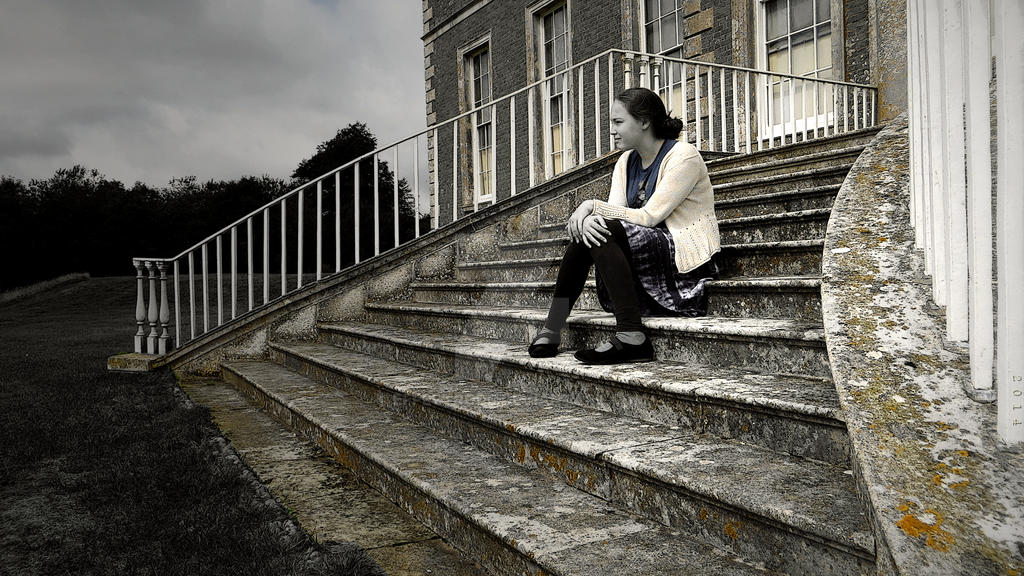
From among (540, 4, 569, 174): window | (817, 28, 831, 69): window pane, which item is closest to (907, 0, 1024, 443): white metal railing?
(817, 28, 831, 69): window pane

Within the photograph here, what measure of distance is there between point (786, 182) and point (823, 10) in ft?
13.9

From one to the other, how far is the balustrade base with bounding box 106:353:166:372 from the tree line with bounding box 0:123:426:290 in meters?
16.9

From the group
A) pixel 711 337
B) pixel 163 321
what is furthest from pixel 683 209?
pixel 163 321

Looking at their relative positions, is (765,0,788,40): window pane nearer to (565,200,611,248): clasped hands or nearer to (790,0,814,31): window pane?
(790,0,814,31): window pane

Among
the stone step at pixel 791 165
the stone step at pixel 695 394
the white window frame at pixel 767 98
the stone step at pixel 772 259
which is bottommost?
the stone step at pixel 695 394

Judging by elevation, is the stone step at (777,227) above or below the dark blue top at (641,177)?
below

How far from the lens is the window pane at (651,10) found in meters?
8.99

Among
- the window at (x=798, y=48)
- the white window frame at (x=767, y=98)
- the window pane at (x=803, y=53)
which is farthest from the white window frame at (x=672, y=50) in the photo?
the window pane at (x=803, y=53)

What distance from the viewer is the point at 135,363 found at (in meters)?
5.32

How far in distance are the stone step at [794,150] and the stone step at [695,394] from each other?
2.79 metres

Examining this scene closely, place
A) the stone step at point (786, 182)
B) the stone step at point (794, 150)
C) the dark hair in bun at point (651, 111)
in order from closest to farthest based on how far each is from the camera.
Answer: the dark hair in bun at point (651, 111) < the stone step at point (786, 182) < the stone step at point (794, 150)

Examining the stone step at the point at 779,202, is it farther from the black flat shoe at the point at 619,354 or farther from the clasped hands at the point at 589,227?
the black flat shoe at the point at 619,354

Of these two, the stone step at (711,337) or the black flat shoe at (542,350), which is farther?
the black flat shoe at (542,350)

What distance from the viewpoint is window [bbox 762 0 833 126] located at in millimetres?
6875
